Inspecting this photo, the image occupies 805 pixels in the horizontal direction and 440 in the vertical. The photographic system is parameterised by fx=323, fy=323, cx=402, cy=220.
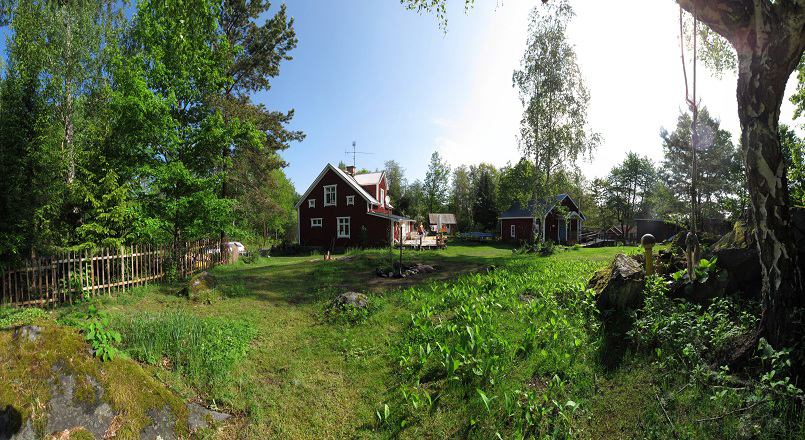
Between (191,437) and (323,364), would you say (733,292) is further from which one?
(191,437)

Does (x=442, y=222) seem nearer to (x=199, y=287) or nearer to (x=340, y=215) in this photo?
(x=340, y=215)

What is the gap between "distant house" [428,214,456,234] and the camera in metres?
58.9

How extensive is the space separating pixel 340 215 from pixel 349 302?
21.5m

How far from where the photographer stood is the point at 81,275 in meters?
8.16

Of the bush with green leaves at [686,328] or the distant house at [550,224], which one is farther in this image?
the distant house at [550,224]

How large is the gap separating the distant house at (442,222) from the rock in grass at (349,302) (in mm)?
50157

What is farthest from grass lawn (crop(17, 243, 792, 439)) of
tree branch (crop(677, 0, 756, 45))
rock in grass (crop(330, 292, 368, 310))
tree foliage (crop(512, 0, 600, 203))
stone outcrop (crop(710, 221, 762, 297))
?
tree foliage (crop(512, 0, 600, 203))

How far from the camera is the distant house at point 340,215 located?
88.1 feet

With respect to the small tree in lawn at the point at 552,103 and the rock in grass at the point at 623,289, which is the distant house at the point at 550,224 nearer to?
the small tree in lawn at the point at 552,103

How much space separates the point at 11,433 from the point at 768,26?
25.4 feet

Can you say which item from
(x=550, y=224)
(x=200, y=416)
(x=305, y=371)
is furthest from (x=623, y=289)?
(x=550, y=224)

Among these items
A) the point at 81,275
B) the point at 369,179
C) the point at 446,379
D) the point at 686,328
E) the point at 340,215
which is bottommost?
the point at 446,379

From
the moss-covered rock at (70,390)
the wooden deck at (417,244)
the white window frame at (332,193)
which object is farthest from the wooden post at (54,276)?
the wooden deck at (417,244)

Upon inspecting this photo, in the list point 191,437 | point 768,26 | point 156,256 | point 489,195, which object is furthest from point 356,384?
point 489,195
